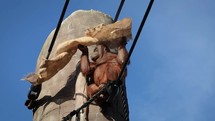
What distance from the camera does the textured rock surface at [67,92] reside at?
9.09 meters

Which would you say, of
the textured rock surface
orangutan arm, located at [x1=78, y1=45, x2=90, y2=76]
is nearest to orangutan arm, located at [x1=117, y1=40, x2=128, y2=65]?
the textured rock surface

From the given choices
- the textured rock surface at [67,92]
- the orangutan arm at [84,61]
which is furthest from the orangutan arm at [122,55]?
the orangutan arm at [84,61]

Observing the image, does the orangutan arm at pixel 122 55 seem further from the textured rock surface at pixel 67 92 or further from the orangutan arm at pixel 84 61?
the orangutan arm at pixel 84 61

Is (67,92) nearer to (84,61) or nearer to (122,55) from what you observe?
(84,61)

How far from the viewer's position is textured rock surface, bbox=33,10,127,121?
9.09 metres

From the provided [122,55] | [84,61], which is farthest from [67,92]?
[122,55]

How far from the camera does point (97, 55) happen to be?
9484 millimetres

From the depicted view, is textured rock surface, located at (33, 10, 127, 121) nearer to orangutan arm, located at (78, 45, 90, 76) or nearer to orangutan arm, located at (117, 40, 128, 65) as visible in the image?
orangutan arm, located at (78, 45, 90, 76)

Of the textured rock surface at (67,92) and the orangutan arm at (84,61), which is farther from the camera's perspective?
the orangutan arm at (84,61)

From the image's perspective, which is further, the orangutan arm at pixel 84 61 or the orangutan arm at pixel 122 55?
the orangutan arm at pixel 84 61

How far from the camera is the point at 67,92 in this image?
31.1ft

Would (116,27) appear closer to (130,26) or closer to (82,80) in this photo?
(130,26)

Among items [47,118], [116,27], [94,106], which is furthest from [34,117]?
[116,27]

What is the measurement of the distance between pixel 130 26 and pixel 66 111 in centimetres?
150
